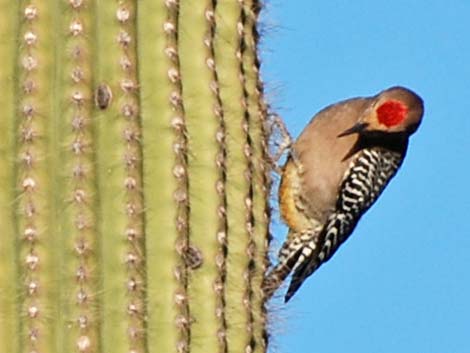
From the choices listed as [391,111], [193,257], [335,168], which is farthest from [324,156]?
[193,257]

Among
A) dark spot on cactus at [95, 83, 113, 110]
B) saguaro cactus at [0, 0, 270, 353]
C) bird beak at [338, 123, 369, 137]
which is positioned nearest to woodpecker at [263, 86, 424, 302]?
bird beak at [338, 123, 369, 137]

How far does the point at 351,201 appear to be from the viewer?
20.3 ft

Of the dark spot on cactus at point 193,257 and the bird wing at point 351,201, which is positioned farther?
the bird wing at point 351,201

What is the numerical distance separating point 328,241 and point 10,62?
326cm

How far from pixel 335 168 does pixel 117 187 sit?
127 inches

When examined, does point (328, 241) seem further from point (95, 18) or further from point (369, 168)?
point (95, 18)

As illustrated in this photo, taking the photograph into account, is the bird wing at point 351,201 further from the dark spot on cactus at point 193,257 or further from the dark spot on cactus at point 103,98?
the dark spot on cactus at point 103,98

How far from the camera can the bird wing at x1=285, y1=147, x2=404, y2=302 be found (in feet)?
20.1

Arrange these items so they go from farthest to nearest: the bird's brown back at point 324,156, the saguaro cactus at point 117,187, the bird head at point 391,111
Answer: the bird head at point 391,111 → the bird's brown back at point 324,156 → the saguaro cactus at point 117,187

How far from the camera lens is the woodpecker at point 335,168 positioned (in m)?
6.04

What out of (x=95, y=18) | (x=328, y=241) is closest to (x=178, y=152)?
(x=95, y=18)

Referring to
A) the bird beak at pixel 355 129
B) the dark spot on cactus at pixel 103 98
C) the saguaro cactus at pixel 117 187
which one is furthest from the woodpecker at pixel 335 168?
the dark spot on cactus at pixel 103 98

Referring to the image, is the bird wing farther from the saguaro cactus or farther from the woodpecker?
the saguaro cactus

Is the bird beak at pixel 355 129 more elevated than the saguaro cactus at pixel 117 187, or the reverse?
the bird beak at pixel 355 129
